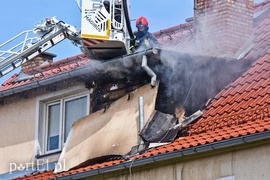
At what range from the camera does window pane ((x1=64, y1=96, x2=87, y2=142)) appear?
18547 millimetres

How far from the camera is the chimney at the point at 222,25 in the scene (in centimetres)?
1783

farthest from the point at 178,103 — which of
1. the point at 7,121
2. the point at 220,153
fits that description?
the point at 7,121

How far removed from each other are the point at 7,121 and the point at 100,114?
304 cm

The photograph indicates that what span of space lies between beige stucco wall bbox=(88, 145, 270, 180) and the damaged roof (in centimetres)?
24

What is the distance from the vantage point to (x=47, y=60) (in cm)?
2339

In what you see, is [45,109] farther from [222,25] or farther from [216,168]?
[216,168]

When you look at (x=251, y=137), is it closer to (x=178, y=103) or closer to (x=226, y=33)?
(x=178, y=103)

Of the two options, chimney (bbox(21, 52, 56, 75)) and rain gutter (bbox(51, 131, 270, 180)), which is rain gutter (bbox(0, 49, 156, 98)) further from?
chimney (bbox(21, 52, 56, 75))

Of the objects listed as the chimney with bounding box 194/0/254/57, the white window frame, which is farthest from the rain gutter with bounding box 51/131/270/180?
the chimney with bounding box 194/0/254/57

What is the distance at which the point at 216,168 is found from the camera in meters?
14.4

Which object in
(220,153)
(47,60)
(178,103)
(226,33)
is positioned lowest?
(220,153)

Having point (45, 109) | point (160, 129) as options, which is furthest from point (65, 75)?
point (160, 129)

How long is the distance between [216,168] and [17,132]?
629 centimetres

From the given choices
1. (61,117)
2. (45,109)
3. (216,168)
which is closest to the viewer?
(216,168)
